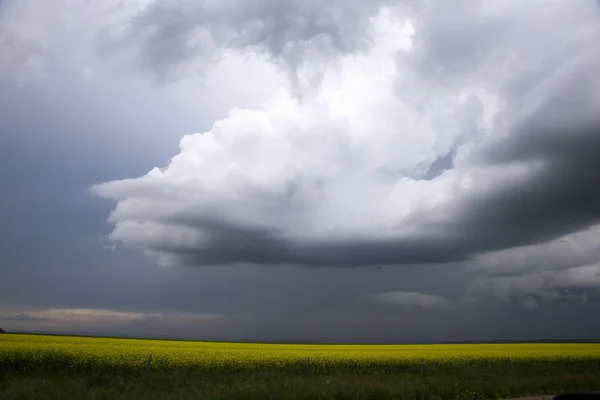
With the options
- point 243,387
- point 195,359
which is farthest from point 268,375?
point 243,387

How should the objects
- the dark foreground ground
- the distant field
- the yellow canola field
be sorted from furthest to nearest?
1. the yellow canola field
2. the distant field
3. the dark foreground ground

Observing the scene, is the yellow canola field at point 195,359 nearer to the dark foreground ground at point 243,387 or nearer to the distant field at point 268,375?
the distant field at point 268,375

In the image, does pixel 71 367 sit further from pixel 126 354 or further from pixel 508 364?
pixel 508 364

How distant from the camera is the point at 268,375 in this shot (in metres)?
21.7

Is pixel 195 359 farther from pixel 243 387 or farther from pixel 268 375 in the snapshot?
pixel 243 387

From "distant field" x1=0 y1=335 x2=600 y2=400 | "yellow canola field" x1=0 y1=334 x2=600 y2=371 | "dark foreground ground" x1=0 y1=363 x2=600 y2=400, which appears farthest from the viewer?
"yellow canola field" x1=0 y1=334 x2=600 y2=371

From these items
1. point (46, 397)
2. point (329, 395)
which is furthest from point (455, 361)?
point (46, 397)

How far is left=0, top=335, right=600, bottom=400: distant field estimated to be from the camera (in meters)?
15.6

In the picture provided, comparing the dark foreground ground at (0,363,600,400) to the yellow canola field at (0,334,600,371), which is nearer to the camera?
the dark foreground ground at (0,363,600,400)

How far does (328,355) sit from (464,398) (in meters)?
14.0

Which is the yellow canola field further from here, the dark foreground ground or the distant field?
the dark foreground ground

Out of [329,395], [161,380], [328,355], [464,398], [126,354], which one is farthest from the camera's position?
[328,355]

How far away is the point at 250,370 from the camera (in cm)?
2422

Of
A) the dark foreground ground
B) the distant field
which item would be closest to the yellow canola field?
the distant field
